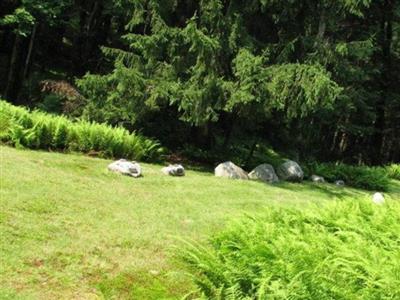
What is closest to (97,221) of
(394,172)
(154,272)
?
(154,272)

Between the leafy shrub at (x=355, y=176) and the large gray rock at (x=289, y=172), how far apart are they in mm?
1901

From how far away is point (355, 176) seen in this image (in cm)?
1789

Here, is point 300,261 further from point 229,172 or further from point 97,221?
point 229,172

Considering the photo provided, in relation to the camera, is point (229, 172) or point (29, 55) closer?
point (229, 172)

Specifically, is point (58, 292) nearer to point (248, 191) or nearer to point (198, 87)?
point (248, 191)

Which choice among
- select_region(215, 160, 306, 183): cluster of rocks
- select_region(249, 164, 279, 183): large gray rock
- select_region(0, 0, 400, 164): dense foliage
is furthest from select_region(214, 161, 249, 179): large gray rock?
select_region(0, 0, 400, 164): dense foliage

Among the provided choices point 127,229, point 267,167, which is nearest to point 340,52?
point 267,167

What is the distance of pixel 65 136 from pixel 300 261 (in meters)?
9.43

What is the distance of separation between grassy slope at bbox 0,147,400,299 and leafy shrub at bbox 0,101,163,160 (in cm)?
75

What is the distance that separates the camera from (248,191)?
1194 centimetres

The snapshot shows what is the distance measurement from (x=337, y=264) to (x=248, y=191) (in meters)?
7.43

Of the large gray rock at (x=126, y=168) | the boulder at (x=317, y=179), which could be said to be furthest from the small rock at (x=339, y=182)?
the large gray rock at (x=126, y=168)

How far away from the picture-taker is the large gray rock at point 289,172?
49.9 ft

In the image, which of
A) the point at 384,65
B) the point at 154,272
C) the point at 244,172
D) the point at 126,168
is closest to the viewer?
the point at 154,272
